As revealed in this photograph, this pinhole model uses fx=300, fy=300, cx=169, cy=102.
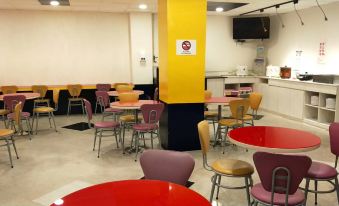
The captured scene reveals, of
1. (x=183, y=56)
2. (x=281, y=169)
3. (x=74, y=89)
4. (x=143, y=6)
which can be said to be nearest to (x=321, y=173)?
(x=281, y=169)

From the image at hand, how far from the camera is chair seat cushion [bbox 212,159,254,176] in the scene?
286cm

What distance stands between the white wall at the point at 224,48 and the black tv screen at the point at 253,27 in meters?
0.38

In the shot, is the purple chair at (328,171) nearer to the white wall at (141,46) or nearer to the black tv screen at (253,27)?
the white wall at (141,46)

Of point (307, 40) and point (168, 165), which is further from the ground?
point (307, 40)

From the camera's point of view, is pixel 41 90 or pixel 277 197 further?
pixel 41 90

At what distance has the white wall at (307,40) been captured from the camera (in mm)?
6988

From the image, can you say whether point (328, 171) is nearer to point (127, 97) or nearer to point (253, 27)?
point (127, 97)

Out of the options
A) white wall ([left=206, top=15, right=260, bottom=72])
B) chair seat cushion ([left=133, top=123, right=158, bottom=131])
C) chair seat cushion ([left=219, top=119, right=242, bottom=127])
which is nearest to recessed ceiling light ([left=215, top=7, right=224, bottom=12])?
white wall ([left=206, top=15, right=260, bottom=72])

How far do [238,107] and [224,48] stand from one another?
502 cm

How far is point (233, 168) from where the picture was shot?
9.66ft

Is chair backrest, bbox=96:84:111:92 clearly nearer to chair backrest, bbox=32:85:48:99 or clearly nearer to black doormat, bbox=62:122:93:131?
black doormat, bbox=62:122:93:131

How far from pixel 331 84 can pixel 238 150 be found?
9.03 feet

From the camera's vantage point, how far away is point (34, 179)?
13.4 ft

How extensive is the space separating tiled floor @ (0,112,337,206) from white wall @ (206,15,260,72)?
4.21 metres
